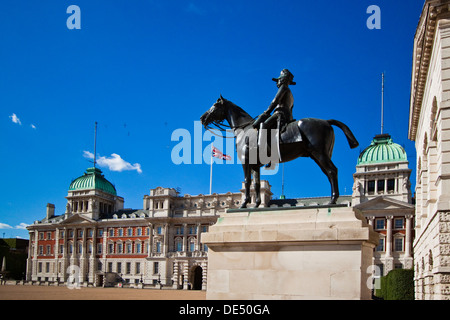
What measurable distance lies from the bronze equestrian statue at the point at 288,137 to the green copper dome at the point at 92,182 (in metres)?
84.9

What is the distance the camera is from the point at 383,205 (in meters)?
64.1

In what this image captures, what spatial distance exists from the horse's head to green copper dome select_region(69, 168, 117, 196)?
275 feet

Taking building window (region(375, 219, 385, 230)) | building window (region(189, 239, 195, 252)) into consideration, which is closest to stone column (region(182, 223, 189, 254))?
building window (region(189, 239, 195, 252))

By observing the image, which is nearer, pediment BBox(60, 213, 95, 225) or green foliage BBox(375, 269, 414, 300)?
green foliage BBox(375, 269, 414, 300)

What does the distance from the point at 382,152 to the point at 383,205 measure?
7.94 meters

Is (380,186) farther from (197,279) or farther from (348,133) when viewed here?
(348,133)


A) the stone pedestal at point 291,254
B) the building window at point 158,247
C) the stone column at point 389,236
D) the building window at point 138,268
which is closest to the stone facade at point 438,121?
the stone pedestal at point 291,254

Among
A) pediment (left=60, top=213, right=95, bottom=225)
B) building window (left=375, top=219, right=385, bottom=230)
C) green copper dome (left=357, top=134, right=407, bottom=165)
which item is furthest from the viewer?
pediment (left=60, top=213, right=95, bottom=225)

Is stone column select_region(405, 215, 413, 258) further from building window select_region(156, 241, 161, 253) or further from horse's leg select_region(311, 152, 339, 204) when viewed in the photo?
horse's leg select_region(311, 152, 339, 204)

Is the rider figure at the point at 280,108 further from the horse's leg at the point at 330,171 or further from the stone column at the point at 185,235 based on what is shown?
the stone column at the point at 185,235

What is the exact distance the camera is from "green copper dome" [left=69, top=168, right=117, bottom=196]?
9238 cm

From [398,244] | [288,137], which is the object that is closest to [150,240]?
[398,244]

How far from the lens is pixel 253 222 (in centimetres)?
938
